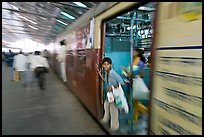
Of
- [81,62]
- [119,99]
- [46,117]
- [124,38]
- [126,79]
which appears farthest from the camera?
[124,38]

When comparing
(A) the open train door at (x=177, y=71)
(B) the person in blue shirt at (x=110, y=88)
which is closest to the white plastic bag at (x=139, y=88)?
(B) the person in blue shirt at (x=110, y=88)

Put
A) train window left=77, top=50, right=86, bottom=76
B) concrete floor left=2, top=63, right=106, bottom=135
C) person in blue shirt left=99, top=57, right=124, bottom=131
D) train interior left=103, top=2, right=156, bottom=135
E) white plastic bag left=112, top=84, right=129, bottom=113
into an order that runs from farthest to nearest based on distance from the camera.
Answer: train window left=77, top=50, right=86, bottom=76
train interior left=103, top=2, right=156, bottom=135
concrete floor left=2, top=63, right=106, bottom=135
person in blue shirt left=99, top=57, right=124, bottom=131
white plastic bag left=112, top=84, right=129, bottom=113

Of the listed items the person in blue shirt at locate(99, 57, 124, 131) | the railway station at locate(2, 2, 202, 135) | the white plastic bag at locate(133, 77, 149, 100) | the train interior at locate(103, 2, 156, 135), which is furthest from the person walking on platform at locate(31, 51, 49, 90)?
the white plastic bag at locate(133, 77, 149, 100)

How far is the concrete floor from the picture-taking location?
423 centimetres

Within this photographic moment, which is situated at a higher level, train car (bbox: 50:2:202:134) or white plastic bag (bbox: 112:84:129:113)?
train car (bbox: 50:2:202:134)

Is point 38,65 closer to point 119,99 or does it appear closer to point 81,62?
point 81,62

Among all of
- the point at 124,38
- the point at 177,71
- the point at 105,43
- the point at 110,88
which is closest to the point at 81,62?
the point at 105,43

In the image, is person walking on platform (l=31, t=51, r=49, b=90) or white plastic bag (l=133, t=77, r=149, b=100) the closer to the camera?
white plastic bag (l=133, t=77, r=149, b=100)

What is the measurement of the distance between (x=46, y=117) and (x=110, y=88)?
1.91 metres

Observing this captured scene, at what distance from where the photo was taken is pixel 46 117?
16.6 feet

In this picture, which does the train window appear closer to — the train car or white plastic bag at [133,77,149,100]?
the train car

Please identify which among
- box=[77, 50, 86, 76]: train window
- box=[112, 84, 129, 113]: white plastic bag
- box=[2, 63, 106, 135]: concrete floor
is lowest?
box=[2, 63, 106, 135]: concrete floor

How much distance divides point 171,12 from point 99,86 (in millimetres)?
2396

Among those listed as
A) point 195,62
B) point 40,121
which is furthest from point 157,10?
point 40,121
